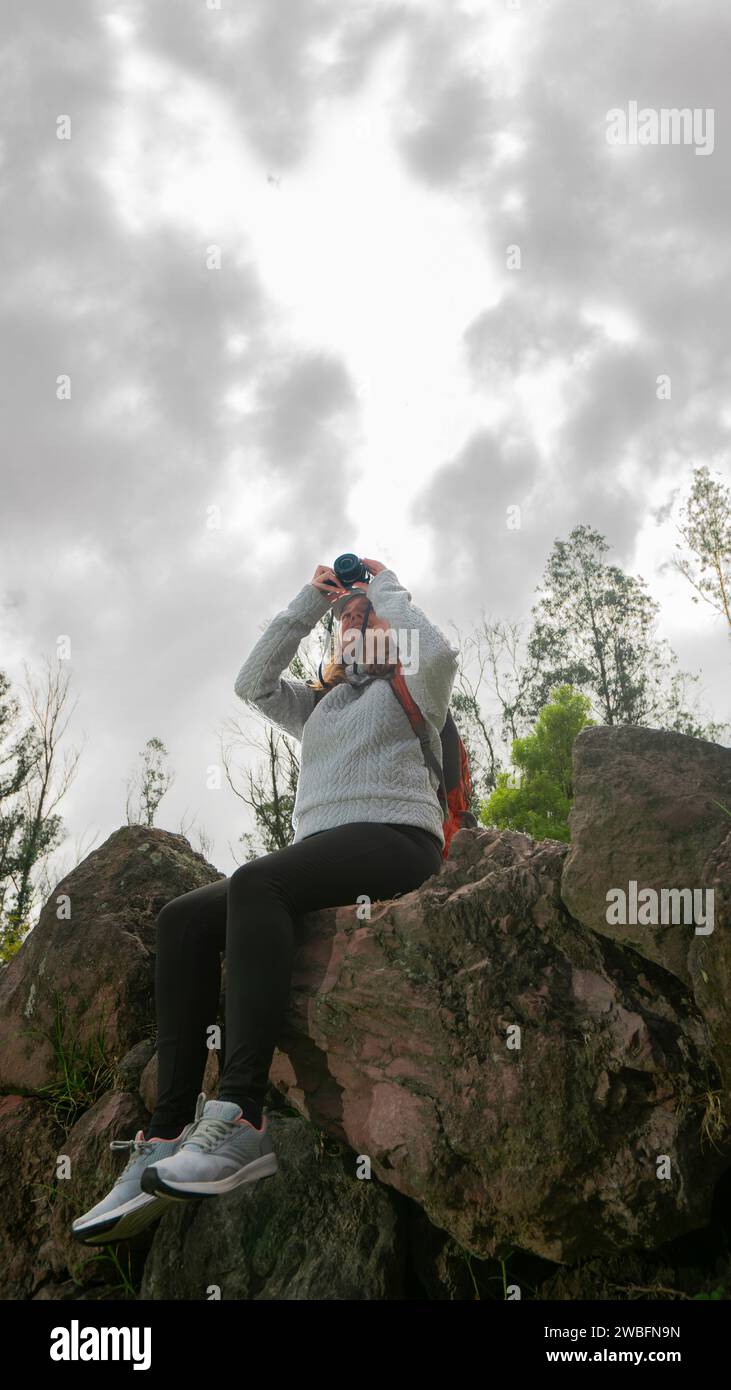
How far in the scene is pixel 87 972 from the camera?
3.56 meters

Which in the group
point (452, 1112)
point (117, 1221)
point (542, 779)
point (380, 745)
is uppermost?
point (542, 779)

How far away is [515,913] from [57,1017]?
82.0 inches

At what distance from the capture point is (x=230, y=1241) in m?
2.59

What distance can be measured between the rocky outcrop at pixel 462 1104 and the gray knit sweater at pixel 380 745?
0.87 ft

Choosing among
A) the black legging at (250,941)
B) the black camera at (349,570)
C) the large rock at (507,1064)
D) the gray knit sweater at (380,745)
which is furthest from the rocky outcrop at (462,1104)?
the black camera at (349,570)

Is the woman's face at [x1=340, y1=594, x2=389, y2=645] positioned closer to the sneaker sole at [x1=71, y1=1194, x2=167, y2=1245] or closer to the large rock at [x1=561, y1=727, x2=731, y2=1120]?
the large rock at [x1=561, y1=727, x2=731, y2=1120]

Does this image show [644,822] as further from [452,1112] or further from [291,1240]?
[291,1240]

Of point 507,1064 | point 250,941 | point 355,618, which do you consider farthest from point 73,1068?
point 355,618

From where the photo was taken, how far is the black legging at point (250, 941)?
238 cm

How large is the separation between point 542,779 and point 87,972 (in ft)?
37.5
